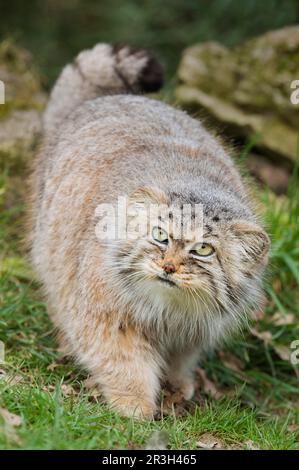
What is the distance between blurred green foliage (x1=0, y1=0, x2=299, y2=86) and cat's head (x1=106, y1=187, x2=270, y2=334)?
6.90 m

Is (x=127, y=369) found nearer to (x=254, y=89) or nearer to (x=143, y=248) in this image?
(x=143, y=248)

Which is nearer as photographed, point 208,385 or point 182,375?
point 182,375

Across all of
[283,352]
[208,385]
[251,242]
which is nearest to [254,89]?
[283,352]

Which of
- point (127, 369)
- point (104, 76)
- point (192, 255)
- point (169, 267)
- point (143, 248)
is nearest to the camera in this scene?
point (169, 267)

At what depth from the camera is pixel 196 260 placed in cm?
534

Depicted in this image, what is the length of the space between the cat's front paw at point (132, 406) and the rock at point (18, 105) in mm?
3585

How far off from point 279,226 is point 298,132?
182 cm

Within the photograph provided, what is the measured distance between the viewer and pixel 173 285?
532cm

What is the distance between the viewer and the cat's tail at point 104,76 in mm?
8086

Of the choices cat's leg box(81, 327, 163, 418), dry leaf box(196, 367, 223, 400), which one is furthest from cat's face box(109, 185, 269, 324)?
dry leaf box(196, 367, 223, 400)

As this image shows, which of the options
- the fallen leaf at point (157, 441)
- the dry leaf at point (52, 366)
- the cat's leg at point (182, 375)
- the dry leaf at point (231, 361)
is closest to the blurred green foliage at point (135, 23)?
the dry leaf at point (231, 361)

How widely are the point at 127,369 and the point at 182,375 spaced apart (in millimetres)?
838

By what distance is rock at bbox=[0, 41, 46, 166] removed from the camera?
28.6ft

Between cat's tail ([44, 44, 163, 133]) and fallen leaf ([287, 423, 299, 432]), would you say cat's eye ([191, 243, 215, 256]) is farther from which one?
cat's tail ([44, 44, 163, 133])
